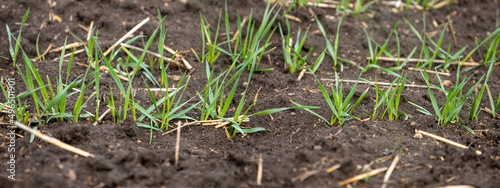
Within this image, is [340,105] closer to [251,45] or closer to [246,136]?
[246,136]

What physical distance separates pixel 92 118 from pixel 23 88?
49 cm

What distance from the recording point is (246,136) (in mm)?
1953

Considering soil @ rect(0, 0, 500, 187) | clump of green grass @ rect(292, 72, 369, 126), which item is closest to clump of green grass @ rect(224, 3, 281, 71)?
soil @ rect(0, 0, 500, 187)

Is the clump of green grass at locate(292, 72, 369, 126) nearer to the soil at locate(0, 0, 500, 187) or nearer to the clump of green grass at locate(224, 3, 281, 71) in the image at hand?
the soil at locate(0, 0, 500, 187)

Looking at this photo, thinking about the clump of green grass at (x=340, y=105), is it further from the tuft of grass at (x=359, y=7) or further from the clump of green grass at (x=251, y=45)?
the tuft of grass at (x=359, y=7)

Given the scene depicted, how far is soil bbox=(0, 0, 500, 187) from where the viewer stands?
4.95 feet

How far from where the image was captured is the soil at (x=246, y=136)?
1.51 metres

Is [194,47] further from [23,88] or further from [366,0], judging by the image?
[366,0]

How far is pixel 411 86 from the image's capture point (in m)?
2.32

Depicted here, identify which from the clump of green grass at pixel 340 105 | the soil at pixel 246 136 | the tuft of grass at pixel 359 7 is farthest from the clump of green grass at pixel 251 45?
the tuft of grass at pixel 359 7

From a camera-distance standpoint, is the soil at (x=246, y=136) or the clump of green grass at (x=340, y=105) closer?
the soil at (x=246, y=136)

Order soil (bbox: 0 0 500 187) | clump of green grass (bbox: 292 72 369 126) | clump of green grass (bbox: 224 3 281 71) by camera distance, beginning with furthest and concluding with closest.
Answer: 1. clump of green grass (bbox: 224 3 281 71)
2. clump of green grass (bbox: 292 72 369 126)
3. soil (bbox: 0 0 500 187)

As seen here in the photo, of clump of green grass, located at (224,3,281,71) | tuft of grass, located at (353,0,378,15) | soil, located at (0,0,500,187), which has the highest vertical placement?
tuft of grass, located at (353,0,378,15)

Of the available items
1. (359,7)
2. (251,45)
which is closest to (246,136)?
(251,45)
